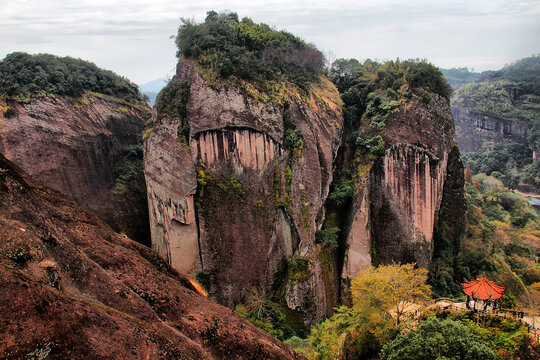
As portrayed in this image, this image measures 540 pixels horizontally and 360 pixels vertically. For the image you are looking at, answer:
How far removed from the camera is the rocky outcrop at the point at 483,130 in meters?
70.4

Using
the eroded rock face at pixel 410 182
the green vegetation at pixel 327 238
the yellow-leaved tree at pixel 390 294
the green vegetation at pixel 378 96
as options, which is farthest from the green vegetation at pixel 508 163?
the yellow-leaved tree at pixel 390 294

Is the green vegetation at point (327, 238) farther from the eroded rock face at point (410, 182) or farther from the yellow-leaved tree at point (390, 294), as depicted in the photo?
the yellow-leaved tree at point (390, 294)

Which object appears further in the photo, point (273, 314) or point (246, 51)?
point (246, 51)

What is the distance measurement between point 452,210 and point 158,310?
22.3 meters

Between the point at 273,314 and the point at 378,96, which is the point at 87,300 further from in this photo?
the point at 378,96

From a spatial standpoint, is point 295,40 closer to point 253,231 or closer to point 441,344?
point 253,231

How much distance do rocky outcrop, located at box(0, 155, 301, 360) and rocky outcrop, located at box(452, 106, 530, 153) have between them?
77564 millimetres

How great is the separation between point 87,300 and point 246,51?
19.9 meters

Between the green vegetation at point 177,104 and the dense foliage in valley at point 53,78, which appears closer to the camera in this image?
the green vegetation at point 177,104

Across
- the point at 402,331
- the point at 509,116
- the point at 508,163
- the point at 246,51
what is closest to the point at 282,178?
the point at 246,51

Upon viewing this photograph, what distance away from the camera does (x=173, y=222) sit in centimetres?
2086

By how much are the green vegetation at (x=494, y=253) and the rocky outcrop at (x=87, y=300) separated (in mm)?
16524

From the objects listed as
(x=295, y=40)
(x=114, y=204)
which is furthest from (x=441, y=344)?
(x=295, y=40)

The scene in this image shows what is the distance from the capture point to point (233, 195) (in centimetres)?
2081
